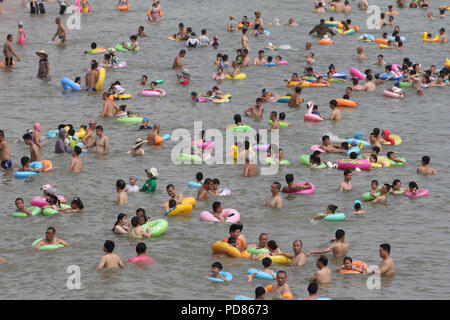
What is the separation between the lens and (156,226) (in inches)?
677

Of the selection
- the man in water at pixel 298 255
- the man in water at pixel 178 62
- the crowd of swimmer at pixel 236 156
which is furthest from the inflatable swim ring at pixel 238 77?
the man in water at pixel 298 255

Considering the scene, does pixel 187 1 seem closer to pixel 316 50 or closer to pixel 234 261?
pixel 316 50

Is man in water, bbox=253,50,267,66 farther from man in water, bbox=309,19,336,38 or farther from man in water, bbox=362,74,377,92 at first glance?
man in water, bbox=309,19,336,38

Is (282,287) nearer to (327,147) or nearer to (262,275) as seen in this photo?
(262,275)

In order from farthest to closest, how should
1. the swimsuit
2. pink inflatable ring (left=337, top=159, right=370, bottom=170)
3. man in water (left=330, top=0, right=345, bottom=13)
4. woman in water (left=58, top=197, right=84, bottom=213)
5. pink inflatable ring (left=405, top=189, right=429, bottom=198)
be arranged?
man in water (left=330, top=0, right=345, bottom=13) → pink inflatable ring (left=337, top=159, right=370, bottom=170) → the swimsuit → pink inflatable ring (left=405, top=189, right=429, bottom=198) → woman in water (left=58, top=197, right=84, bottom=213)

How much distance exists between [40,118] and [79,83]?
3633 mm

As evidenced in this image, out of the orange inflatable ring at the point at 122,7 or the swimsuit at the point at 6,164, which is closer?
the swimsuit at the point at 6,164

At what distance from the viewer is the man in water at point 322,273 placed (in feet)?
48.4

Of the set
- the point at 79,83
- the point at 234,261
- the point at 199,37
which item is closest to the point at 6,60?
the point at 79,83

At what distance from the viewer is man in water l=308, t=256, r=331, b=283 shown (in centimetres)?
1476

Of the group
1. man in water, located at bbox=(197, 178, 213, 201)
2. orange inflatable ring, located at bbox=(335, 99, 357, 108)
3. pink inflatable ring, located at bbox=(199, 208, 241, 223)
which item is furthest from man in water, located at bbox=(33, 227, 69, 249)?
orange inflatable ring, located at bbox=(335, 99, 357, 108)

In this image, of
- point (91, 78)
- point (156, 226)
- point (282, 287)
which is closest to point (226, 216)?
point (156, 226)

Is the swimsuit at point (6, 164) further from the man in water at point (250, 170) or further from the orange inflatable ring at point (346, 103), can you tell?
the orange inflatable ring at point (346, 103)

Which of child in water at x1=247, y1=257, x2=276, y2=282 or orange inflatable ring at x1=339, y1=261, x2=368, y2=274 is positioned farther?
orange inflatable ring at x1=339, y1=261, x2=368, y2=274
